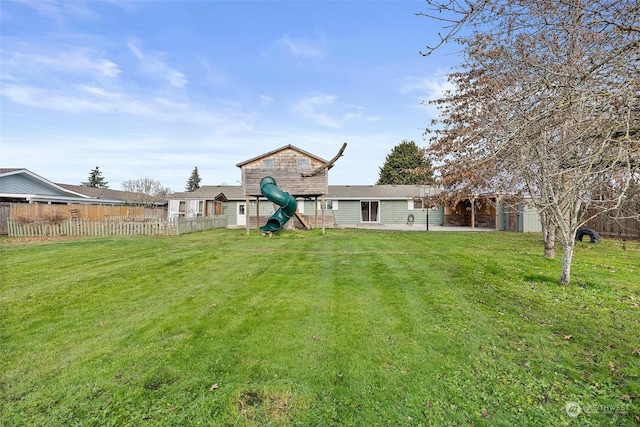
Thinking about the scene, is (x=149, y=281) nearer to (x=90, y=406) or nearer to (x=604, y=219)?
(x=90, y=406)

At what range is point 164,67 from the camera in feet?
44.1

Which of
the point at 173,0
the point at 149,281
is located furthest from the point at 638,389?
the point at 173,0

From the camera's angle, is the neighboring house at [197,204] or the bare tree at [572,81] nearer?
the bare tree at [572,81]

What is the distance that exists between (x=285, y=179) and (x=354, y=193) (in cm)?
1032

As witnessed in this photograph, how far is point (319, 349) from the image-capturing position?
3.57m

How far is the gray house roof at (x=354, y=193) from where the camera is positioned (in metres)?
26.4

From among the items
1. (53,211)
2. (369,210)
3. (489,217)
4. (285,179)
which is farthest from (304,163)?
(489,217)

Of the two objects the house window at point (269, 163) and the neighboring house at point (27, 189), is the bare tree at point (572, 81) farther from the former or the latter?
the neighboring house at point (27, 189)

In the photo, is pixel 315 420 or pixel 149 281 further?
pixel 149 281

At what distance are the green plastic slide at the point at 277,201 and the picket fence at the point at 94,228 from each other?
16.2ft

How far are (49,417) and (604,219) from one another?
2217cm

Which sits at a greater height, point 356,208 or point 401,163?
point 401,163

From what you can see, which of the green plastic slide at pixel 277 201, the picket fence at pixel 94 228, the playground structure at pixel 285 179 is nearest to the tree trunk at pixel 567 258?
the playground structure at pixel 285 179
